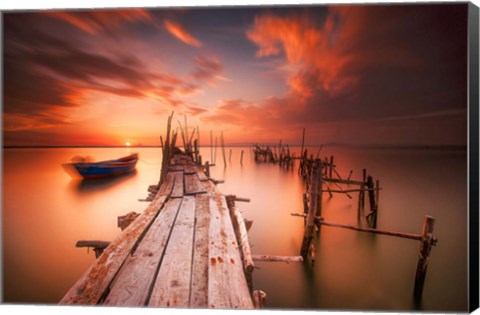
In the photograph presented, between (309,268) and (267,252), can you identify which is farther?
(267,252)

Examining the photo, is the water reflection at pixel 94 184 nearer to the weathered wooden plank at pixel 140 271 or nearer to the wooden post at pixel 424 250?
the weathered wooden plank at pixel 140 271

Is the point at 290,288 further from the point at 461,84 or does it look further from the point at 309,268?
the point at 461,84

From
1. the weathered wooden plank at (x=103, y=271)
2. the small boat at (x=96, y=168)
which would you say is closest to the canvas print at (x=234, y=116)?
the weathered wooden plank at (x=103, y=271)

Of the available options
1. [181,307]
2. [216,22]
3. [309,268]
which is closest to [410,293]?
[309,268]

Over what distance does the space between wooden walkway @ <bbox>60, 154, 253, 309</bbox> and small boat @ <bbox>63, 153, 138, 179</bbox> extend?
29.9 feet

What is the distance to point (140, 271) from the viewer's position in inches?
74.2

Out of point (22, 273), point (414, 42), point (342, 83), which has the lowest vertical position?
point (22, 273)

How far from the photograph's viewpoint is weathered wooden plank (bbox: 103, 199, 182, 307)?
1658 mm

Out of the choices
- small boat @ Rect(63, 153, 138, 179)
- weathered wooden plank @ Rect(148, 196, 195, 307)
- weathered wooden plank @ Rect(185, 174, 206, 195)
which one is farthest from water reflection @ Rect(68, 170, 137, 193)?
weathered wooden plank @ Rect(148, 196, 195, 307)

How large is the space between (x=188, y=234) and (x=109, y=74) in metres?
2.78

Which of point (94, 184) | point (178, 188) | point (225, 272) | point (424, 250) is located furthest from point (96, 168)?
point (424, 250)

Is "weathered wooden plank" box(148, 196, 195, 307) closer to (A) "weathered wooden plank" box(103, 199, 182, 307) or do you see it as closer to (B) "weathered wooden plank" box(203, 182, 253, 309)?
(A) "weathered wooden plank" box(103, 199, 182, 307)

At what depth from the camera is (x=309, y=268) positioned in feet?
14.3

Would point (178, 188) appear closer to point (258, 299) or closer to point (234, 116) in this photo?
point (234, 116)
